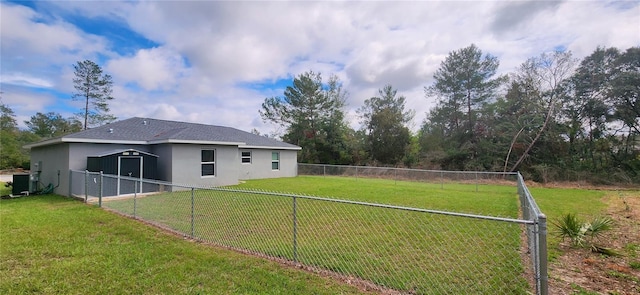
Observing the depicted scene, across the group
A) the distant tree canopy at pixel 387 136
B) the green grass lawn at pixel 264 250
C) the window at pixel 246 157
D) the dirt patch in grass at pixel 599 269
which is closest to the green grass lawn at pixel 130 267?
the green grass lawn at pixel 264 250

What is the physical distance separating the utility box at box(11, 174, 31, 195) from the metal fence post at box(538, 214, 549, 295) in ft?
54.1

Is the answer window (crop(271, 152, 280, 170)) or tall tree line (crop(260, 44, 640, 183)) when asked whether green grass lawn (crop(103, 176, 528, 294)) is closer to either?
window (crop(271, 152, 280, 170))

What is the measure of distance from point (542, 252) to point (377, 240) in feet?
9.61

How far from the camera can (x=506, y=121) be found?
70.6 ft

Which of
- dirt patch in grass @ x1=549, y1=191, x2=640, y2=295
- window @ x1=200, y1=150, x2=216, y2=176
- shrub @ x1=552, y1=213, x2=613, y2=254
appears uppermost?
window @ x1=200, y1=150, x2=216, y2=176

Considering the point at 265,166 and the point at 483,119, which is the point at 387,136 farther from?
the point at 265,166

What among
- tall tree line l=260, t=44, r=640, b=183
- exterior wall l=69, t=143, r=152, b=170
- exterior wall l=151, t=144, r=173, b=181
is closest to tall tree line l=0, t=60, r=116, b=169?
tall tree line l=260, t=44, r=640, b=183

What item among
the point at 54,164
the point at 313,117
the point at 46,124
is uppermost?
the point at 46,124

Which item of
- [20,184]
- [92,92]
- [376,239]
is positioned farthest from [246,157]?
[92,92]

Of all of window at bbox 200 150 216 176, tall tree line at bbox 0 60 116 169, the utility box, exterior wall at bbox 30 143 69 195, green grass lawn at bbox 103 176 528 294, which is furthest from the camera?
tall tree line at bbox 0 60 116 169

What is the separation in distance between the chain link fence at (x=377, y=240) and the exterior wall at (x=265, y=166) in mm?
9705

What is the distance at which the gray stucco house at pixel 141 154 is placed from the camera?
11.0 metres

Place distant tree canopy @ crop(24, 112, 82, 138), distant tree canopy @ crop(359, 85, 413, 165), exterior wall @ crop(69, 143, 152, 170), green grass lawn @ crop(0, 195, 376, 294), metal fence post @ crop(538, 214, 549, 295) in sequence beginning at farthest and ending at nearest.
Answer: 1. distant tree canopy @ crop(24, 112, 82, 138)
2. distant tree canopy @ crop(359, 85, 413, 165)
3. exterior wall @ crop(69, 143, 152, 170)
4. green grass lawn @ crop(0, 195, 376, 294)
5. metal fence post @ crop(538, 214, 549, 295)

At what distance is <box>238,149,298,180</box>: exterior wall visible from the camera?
18.4 m
